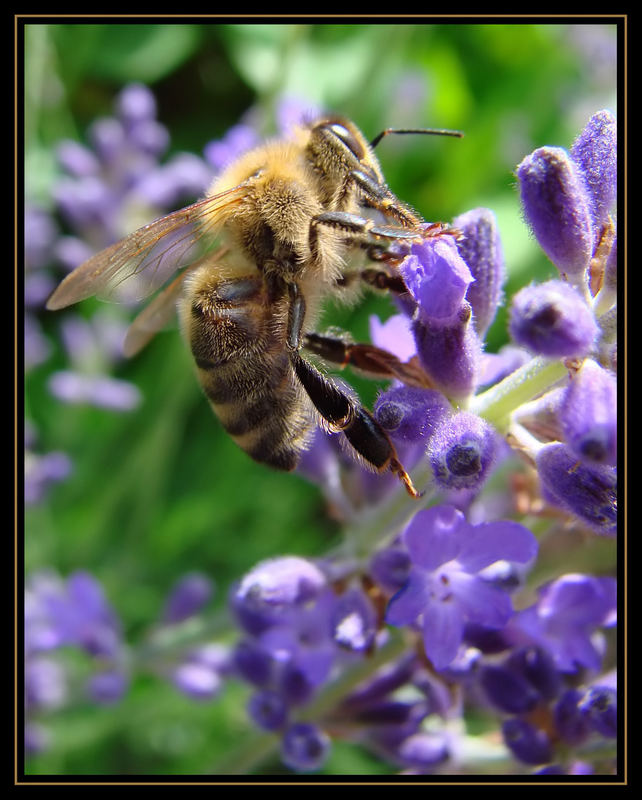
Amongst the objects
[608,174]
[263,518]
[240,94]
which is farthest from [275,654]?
[240,94]

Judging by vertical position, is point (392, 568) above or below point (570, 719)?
above

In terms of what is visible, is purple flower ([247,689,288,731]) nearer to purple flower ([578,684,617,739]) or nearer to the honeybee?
the honeybee

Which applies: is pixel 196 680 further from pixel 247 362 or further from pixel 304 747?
pixel 247 362

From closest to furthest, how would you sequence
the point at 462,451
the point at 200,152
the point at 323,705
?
the point at 462,451 → the point at 323,705 → the point at 200,152

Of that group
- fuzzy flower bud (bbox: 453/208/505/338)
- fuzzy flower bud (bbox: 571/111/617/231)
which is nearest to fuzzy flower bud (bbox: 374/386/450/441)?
fuzzy flower bud (bbox: 453/208/505/338)

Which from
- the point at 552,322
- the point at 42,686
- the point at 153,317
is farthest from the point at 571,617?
the point at 42,686

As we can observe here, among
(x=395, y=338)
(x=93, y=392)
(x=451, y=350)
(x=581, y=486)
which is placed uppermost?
(x=93, y=392)

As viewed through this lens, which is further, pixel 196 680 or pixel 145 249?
pixel 196 680
